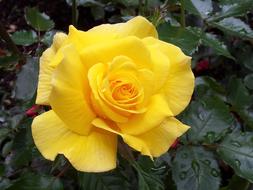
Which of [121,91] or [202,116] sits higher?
[121,91]

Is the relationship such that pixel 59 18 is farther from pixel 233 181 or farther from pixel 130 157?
pixel 130 157

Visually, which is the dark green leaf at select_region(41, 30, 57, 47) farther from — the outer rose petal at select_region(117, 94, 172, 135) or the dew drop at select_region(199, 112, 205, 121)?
the outer rose petal at select_region(117, 94, 172, 135)

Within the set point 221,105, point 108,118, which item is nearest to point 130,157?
point 108,118

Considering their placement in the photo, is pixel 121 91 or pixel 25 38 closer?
pixel 121 91

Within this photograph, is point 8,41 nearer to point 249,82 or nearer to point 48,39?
point 48,39

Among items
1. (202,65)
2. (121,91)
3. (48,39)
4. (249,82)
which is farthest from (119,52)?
(202,65)

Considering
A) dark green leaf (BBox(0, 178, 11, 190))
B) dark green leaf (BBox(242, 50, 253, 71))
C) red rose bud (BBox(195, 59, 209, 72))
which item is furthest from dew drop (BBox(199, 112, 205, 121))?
red rose bud (BBox(195, 59, 209, 72))
